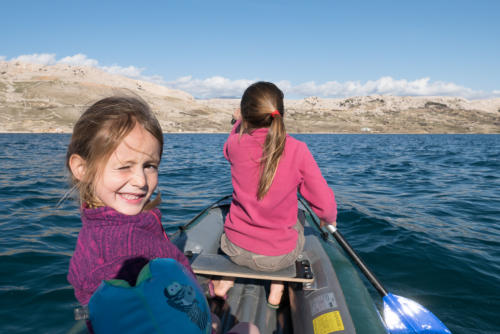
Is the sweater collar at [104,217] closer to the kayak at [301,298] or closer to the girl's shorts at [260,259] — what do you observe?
the kayak at [301,298]

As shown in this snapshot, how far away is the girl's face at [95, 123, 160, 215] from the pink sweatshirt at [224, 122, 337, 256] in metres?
1.15

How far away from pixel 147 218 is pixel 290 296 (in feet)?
6.07

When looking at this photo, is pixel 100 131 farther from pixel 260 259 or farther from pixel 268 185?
pixel 260 259

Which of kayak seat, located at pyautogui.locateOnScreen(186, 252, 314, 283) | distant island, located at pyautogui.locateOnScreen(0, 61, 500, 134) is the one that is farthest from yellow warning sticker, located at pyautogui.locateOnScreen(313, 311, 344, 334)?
distant island, located at pyautogui.locateOnScreen(0, 61, 500, 134)

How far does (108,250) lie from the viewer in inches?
41.8

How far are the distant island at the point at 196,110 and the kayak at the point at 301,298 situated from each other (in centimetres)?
5435

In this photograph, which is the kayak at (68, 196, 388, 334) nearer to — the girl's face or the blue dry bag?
the girl's face

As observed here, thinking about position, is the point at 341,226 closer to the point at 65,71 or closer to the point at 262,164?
the point at 262,164

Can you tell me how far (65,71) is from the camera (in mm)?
110188

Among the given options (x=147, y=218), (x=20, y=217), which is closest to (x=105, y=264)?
(x=147, y=218)

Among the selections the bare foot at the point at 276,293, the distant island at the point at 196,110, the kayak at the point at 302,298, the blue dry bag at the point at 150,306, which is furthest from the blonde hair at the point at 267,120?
the distant island at the point at 196,110

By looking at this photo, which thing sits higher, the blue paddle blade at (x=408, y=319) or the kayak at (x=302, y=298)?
the kayak at (x=302, y=298)

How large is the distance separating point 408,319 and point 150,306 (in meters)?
2.78

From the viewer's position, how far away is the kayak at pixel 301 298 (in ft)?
7.23
